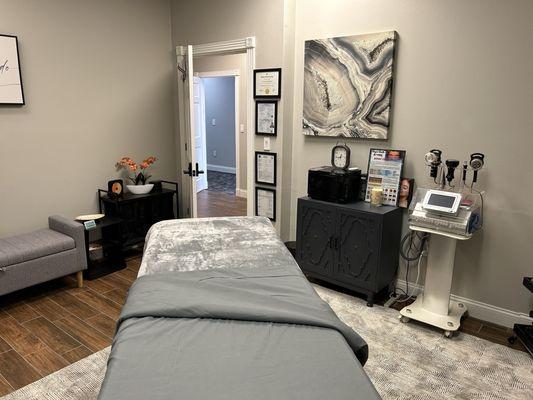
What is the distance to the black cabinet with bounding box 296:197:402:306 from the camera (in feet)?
9.63

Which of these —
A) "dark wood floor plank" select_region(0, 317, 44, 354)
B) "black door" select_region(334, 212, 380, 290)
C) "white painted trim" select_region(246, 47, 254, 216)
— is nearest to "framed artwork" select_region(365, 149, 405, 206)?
"black door" select_region(334, 212, 380, 290)

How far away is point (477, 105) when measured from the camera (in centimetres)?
269

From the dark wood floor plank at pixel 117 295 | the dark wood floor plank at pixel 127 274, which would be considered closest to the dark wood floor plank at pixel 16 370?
the dark wood floor plank at pixel 117 295

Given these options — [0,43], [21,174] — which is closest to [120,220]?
[21,174]

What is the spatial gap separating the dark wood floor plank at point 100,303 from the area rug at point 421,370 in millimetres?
530

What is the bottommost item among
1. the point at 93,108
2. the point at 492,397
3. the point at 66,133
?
the point at 492,397

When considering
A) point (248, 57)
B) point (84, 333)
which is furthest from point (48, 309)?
point (248, 57)

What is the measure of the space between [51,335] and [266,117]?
245 cm

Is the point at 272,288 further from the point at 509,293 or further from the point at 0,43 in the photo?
the point at 0,43

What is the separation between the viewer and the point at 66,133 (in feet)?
12.0

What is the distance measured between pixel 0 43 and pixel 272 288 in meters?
3.00

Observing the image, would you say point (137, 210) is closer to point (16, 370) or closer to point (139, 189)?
point (139, 189)

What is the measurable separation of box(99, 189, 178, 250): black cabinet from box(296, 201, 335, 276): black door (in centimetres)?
167

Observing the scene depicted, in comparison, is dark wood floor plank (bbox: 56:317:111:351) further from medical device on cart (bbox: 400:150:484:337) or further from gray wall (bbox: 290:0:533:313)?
gray wall (bbox: 290:0:533:313)
